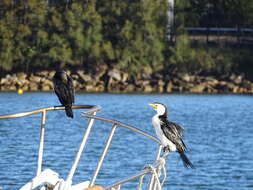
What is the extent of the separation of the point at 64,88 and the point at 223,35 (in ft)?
268

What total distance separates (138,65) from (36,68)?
Result: 856 centimetres

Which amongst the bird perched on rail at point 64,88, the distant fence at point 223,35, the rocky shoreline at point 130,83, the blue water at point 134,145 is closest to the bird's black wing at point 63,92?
the bird perched on rail at point 64,88

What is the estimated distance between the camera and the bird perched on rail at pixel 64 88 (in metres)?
11.2

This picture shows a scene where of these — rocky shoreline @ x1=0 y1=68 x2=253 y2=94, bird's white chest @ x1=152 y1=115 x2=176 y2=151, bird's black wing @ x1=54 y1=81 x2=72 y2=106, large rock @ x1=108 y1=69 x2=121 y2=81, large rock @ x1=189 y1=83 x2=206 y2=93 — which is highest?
bird's black wing @ x1=54 y1=81 x2=72 y2=106

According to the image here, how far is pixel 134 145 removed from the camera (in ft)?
113

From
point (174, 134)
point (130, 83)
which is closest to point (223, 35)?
point (130, 83)

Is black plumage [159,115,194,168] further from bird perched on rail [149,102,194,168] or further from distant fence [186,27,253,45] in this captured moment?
distant fence [186,27,253,45]

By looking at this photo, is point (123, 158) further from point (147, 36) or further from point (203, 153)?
point (147, 36)

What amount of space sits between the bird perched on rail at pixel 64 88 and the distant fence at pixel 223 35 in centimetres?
7624

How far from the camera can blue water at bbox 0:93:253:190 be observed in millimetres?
24516

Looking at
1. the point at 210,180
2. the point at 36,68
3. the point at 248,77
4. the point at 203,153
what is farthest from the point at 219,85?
the point at 210,180

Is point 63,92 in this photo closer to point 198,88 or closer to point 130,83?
point 198,88

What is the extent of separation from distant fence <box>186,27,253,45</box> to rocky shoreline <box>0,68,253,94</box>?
8.24 metres

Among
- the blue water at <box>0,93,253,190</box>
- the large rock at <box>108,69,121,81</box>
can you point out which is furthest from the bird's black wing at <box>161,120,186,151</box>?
the large rock at <box>108,69,121,81</box>
